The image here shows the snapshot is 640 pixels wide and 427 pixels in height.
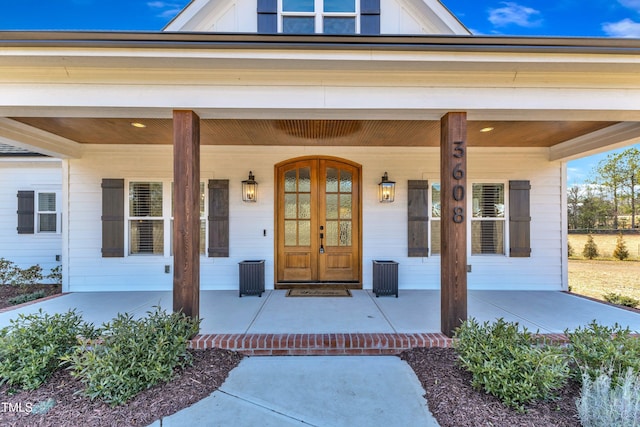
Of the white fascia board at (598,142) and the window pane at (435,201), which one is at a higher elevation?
the white fascia board at (598,142)

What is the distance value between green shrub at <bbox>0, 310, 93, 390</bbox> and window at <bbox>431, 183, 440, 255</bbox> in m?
5.17

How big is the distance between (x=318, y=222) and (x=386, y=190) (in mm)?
1388

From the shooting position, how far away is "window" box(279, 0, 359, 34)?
4734 mm

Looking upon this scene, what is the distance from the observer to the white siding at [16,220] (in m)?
6.25

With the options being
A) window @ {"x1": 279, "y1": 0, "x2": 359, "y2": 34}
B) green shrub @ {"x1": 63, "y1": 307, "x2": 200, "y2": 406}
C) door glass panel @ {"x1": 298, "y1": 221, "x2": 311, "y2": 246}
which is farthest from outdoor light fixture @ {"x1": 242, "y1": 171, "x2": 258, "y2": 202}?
green shrub @ {"x1": 63, "y1": 307, "x2": 200, "y2": 406}

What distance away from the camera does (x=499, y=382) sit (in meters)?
2.08

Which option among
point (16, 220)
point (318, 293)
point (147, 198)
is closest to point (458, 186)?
point (318, 293)

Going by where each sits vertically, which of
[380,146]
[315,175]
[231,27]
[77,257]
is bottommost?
[77,257]

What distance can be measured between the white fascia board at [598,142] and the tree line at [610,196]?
40.8 feet

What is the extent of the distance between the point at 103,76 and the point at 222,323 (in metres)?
3.01

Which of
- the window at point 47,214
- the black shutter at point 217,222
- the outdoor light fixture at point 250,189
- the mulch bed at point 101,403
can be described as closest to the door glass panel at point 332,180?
the outdoor light fixture at point 250,189

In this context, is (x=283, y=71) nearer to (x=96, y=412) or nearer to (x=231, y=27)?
(x=231, y=27)

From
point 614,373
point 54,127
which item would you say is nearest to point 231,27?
point 54,127

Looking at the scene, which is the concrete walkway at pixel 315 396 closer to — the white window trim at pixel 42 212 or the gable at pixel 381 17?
the gable at pixel 381 17
